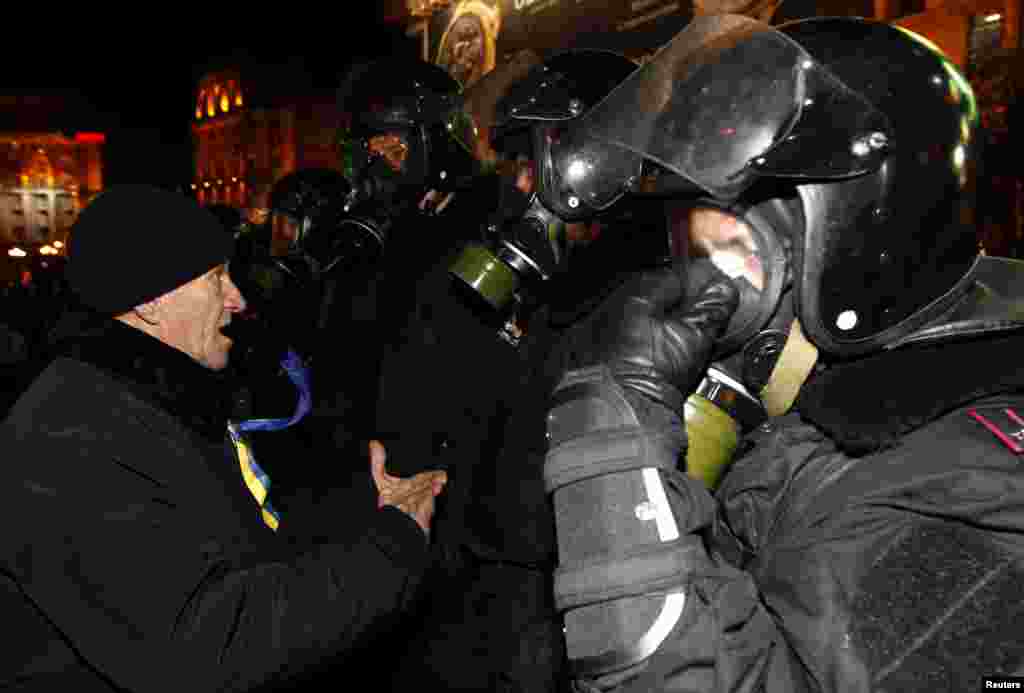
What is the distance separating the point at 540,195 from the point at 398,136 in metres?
1.75

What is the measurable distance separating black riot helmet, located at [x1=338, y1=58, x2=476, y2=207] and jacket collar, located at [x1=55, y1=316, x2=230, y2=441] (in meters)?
1.57

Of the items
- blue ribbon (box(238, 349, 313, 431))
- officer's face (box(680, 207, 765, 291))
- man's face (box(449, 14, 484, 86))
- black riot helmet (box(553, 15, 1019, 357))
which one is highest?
black riot helmet (box(553, 15, 1019, 357))

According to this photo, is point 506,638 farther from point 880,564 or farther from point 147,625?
point 880,564

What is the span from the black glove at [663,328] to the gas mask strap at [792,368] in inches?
6.2

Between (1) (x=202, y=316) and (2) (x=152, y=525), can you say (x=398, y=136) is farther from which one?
(2) (x=152, y=525)

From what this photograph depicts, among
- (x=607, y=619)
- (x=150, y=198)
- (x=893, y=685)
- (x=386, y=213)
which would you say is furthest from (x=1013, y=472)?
(x=386, y=213)

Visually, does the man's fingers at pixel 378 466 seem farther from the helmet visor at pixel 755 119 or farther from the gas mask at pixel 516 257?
the helmet visor at pixel 755 119

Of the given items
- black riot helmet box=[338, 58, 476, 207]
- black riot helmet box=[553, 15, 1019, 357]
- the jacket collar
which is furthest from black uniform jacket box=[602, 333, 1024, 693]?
black riot helmet box=[338, 58, 476, 207]

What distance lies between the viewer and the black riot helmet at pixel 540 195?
75.1 inches

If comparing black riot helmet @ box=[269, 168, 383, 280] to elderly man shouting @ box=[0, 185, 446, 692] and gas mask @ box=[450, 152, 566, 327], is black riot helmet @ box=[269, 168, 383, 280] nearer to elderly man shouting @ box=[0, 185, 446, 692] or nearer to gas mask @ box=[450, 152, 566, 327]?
elderly man shouting @ box=[0, 185, 446, 692]


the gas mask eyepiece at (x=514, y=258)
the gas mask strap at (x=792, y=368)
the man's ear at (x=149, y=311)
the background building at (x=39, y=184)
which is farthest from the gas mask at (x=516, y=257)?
the background building at (x=39, y=184)

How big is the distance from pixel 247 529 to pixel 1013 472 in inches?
64.5

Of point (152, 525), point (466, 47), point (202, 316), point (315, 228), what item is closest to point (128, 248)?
point (202, 316)

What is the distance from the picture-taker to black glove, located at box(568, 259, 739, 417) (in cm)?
136
